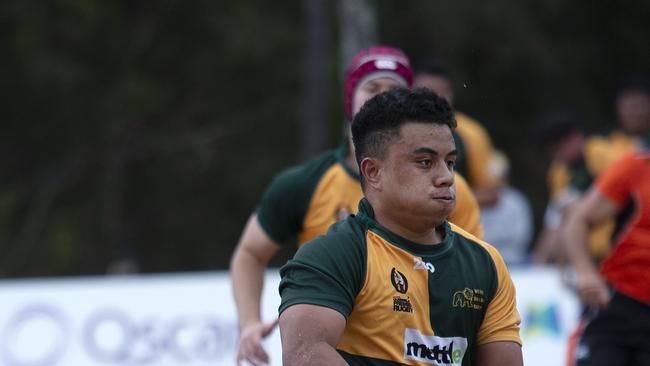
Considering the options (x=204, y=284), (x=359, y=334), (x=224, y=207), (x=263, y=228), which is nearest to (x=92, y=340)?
(x=204, y=284)

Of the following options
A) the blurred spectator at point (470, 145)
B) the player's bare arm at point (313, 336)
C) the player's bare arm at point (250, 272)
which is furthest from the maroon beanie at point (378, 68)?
the blurred spectator at point (470, 145)

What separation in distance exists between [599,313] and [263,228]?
5.49 ft

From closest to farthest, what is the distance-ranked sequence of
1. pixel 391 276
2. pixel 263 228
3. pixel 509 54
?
pixel 391 276, pixel 263 228, pixel 509 54

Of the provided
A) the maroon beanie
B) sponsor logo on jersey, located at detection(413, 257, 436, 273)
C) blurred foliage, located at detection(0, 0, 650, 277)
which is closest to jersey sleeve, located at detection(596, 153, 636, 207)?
the maroon beanie

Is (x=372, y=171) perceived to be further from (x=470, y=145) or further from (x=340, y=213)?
(x=470, y=145)

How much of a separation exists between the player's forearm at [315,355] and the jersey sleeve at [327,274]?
115 millimetres

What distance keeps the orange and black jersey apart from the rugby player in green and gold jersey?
141 cm

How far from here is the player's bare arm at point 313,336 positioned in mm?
3691

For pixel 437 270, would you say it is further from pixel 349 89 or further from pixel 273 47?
pixel 273 47

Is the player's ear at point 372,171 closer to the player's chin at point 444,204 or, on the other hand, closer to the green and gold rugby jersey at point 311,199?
the player's chin at point 444,204

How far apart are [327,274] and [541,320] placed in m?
7.07

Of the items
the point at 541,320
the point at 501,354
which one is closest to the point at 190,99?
the point at 541,320

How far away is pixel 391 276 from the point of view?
386cm

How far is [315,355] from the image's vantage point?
3.69 metres
